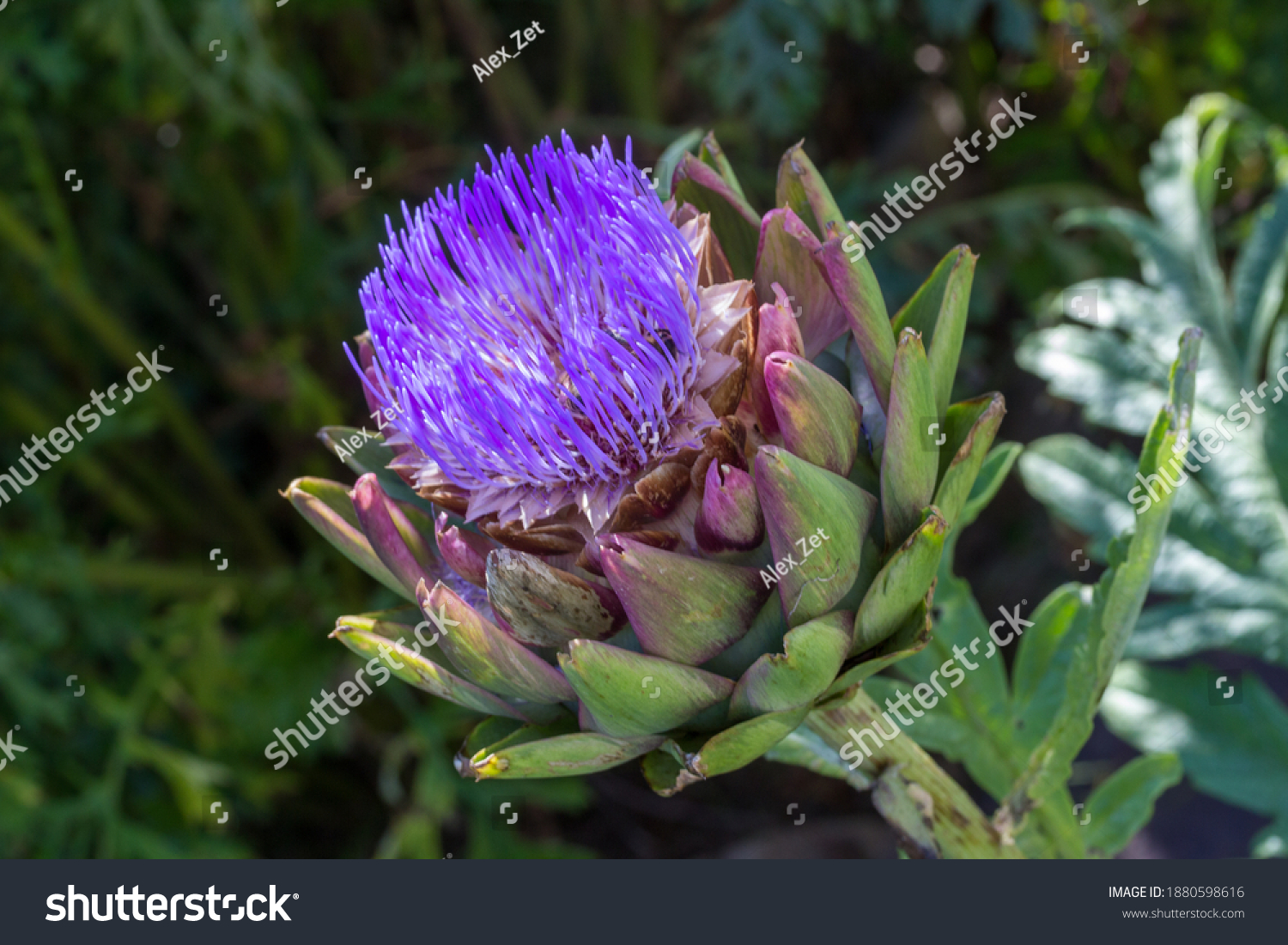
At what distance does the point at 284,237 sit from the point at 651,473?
3.89ft

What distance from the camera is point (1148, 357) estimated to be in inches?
38.8

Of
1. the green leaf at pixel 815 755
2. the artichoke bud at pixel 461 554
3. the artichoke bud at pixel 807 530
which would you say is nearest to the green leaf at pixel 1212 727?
the green leaf at pixel 815 755

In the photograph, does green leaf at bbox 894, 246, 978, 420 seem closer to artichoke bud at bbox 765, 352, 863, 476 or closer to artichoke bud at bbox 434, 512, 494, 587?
artichoke bud at bbox 765, 352, 863, 476

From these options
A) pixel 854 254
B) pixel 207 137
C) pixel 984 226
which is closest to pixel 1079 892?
pixel 854 254

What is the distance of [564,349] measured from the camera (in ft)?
2.17

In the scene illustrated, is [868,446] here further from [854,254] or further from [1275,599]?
[1275,599]

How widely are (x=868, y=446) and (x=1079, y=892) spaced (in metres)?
0.34

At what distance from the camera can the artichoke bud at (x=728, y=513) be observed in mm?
581

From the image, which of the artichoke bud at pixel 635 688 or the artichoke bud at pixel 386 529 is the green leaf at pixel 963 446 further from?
the artichoke bud at pixel 386 529

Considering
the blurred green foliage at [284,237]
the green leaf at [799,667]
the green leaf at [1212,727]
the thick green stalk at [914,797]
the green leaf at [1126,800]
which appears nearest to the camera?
the green leaf at [799,667]

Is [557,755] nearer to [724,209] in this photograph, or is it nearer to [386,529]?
[386,529]

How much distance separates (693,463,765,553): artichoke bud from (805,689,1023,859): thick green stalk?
0.11 meters

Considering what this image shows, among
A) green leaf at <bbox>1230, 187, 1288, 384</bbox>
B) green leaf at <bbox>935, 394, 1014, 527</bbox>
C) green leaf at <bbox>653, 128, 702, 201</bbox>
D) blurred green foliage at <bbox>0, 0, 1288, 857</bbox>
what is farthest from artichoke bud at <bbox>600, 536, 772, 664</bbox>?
→ blurred green foliage at <bbox>0, 0, 1288, 857</bbox>

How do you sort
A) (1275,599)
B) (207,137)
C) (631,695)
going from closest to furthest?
1. (631,695)
2. (1275,599)
3. (207,137)
